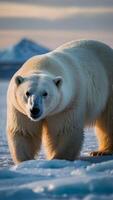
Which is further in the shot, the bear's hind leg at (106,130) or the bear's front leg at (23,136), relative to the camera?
the bear's hind leg at (106,130)

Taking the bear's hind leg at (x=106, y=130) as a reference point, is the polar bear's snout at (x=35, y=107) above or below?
above

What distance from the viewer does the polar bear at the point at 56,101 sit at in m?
5.60

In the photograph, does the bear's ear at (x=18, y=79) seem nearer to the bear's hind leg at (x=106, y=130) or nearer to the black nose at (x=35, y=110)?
the black nose at (x=35, y=110)

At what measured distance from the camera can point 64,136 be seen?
6.10 m

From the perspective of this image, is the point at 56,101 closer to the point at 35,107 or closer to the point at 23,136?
the point at 35,107

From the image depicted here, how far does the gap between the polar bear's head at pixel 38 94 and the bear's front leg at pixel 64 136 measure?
0.87ft

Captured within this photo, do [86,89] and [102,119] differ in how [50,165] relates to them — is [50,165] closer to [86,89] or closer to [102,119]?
[86,89]

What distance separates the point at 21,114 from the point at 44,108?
51 cm

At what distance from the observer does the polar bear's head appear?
17.7 feet

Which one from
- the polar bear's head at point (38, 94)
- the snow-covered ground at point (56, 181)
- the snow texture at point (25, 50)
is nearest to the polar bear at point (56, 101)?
the polar bear's head at point (38, 94)

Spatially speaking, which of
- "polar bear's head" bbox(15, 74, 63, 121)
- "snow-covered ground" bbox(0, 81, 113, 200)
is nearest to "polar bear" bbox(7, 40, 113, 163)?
"polar bear's head" bbox(15, 74, 63, 121)

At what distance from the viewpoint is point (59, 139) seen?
Result: 20.1ft

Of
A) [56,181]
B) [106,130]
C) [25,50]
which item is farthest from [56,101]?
[25,50]

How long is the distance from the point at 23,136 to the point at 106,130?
147 cm
